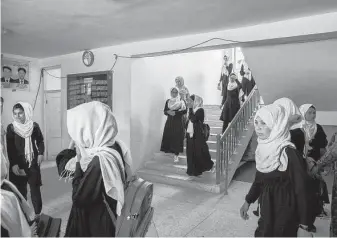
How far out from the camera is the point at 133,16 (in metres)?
3.21

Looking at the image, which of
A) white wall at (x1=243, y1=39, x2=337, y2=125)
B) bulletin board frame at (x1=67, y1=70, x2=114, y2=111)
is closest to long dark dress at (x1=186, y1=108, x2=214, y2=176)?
white wall at (x1=243, y1=39, x2=337, y2=125)

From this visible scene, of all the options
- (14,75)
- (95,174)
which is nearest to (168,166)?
(95,174)

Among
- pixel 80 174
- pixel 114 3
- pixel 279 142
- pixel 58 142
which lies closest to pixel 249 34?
pixel 114 3

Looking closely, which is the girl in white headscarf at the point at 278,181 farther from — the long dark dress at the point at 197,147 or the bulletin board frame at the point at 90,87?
the bulletin board frame at the point at 90,87

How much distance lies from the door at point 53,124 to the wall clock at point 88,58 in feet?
5.31

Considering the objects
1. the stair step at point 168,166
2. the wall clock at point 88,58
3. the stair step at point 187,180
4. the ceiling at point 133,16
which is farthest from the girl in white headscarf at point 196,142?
the wall clock at point 88,58

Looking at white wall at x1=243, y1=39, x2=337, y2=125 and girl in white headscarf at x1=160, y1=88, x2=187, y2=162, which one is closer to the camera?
white wall at x1=243, y1=39, x2=337, y2=125

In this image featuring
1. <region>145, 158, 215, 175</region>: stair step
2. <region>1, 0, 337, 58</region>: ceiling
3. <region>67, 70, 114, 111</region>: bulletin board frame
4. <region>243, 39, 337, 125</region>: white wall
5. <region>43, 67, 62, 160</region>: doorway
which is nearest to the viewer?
<region>1, 0, 337, 58</region>: ceiling

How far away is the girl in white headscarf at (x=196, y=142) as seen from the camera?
4.51m

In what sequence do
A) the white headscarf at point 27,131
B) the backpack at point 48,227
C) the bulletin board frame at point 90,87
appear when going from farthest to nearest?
the bulletin board frame at point 90,87, the white headscarf at point 27,131, the backpack at point 48,227

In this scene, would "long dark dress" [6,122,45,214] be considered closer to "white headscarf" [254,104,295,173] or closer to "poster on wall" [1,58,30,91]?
"white headscarf" [254,104,295,173]

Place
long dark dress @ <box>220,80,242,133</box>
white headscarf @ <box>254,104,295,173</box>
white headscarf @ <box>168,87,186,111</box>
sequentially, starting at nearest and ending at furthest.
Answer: white headscarf @ <box>254,104,295,173</box>
white headscarf @ <box>168,87,186,111</box>
long dark dress @ <box>220,80,242,133</box>

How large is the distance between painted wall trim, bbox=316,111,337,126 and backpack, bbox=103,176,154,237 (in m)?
4.01

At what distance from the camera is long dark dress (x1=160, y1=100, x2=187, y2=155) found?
201 inches
